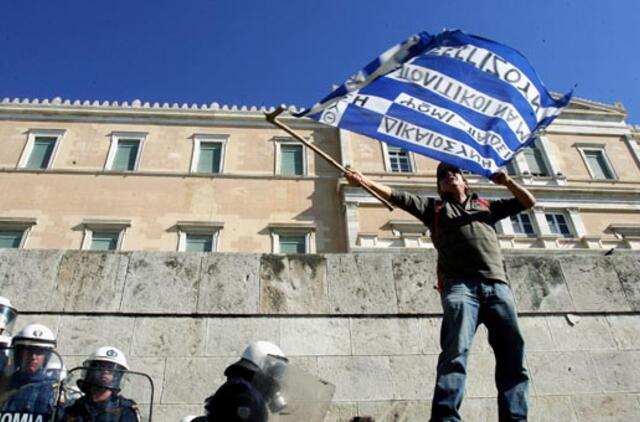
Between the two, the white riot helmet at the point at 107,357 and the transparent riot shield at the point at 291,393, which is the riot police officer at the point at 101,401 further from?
the transparent riot shield at the point at 291,393

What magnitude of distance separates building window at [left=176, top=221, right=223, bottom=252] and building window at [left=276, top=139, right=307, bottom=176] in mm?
4573

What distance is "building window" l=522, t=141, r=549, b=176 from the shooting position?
82.2ft

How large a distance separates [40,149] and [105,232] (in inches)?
258

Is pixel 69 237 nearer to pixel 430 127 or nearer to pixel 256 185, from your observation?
pixel 256 185

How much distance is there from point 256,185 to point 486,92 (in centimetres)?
1969

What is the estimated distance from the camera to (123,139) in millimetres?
24703

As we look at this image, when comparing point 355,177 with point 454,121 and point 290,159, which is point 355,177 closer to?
point 454,121

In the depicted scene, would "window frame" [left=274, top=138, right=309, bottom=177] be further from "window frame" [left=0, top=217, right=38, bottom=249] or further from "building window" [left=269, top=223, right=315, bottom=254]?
"window frame" [left=0, top=217, right=38, bottom=249]

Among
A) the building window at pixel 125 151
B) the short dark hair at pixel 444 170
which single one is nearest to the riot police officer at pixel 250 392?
the short dark hair at pixel 444 170

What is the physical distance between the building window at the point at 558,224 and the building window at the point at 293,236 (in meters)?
11.3

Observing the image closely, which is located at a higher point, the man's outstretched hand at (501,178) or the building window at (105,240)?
the building window at (105,240)

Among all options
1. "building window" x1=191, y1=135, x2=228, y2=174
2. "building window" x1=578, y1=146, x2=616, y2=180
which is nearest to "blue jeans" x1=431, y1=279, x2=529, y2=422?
"building window" x1=191, y1=135, x2=228, y2=174

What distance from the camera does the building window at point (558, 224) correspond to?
22141 mm

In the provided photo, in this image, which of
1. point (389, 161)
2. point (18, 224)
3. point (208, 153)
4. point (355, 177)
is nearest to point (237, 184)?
point (208, 153)
